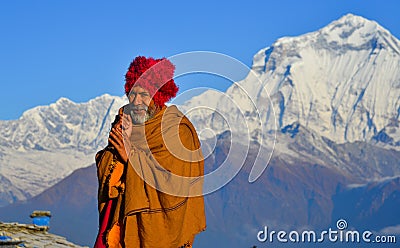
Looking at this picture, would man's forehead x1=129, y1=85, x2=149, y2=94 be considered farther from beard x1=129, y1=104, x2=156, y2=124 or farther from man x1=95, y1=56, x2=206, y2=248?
beard x1=129, y1=104, x2=156, y2=124

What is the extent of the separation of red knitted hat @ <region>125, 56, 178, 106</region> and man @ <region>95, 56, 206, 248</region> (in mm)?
27

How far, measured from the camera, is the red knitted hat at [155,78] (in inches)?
238

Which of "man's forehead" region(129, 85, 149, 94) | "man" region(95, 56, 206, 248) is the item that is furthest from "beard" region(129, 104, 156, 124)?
"man's forehead" region(129, 85, 149, 94)

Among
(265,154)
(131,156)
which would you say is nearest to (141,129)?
(131,156)

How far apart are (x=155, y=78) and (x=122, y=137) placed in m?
0.52

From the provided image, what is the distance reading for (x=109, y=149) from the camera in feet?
19.6

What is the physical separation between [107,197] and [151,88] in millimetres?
828

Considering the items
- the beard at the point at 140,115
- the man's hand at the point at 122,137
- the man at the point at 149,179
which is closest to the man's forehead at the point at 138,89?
the man at the point at 149,179

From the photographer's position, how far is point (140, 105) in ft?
19.7

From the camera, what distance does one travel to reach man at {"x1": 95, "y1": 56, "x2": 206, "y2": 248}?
18.8ft

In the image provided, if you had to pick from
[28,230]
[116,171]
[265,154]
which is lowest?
[116,171]

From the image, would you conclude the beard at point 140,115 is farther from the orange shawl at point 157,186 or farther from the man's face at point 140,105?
the orange shawl at point 157,186

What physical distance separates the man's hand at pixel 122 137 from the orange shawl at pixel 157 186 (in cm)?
5

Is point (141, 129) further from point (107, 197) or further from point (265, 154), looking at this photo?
point (265, 154)
